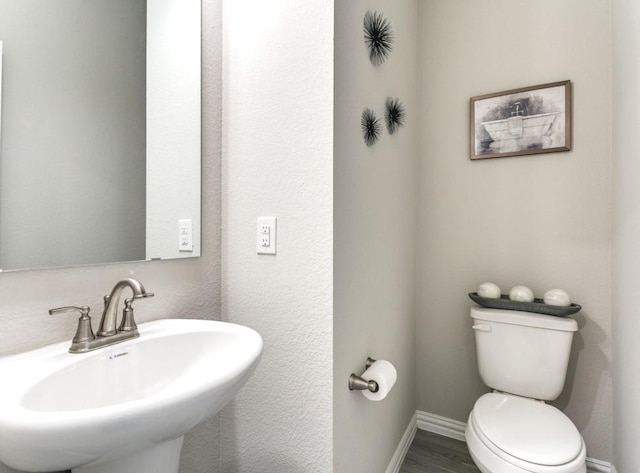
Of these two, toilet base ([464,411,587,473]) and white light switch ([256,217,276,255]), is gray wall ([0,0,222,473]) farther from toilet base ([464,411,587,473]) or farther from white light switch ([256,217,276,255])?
toilet base ([464,411,587,473])

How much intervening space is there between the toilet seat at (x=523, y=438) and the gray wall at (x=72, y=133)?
1.32m

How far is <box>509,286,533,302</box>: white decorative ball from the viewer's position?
4.71ft

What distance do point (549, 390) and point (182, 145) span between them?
1769 millimetres

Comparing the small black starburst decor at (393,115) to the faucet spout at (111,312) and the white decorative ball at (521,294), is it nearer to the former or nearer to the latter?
the white decorative ball at (521,294)

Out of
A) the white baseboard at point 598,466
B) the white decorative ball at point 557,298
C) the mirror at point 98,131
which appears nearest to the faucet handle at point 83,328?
the mirror at point 98,131

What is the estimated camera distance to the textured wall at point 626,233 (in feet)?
3.50

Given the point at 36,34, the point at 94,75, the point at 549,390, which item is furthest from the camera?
the point at 549,390

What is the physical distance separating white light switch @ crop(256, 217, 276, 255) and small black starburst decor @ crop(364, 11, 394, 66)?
0.73 meters

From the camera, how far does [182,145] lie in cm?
108

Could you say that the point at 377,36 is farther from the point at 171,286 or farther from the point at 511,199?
the point at 171,286

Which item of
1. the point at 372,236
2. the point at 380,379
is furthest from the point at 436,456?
the point at 372,236

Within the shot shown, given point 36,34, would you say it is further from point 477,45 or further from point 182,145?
point 477,45

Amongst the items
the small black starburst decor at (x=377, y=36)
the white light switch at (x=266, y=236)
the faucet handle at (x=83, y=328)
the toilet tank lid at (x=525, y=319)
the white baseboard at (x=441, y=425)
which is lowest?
the white baseboard at (x=441, y=425)

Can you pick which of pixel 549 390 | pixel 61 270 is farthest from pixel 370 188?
pixel 549 390
